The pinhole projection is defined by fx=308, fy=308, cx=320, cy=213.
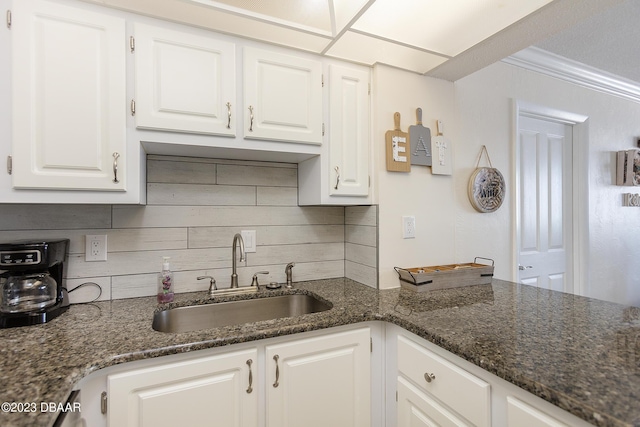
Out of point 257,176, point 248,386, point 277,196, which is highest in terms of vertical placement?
point 257,176

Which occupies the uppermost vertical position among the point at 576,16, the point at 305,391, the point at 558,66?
the point at 558,66

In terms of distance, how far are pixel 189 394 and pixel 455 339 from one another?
902 millimetres

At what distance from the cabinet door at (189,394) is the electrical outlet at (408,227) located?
1027mm

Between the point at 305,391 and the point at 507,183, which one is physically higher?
the point at 507,183

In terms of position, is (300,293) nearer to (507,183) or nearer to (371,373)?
(371,373)

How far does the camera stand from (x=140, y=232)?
5.03ft

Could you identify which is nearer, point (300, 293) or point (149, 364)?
point (149, 364)

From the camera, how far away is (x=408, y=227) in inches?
68.6

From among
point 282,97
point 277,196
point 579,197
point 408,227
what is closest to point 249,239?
point 277,196

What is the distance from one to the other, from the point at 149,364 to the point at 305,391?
0.58 meters

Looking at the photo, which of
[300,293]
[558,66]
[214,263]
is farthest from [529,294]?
[558,66]

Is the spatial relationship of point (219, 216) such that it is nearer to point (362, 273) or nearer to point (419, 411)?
point (362, 273)

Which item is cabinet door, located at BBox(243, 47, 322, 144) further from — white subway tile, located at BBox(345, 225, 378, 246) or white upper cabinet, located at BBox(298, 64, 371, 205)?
white subway tile, located at BBox(345, 225, 378, 246)

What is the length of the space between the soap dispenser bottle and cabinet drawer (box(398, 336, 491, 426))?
1.06m
